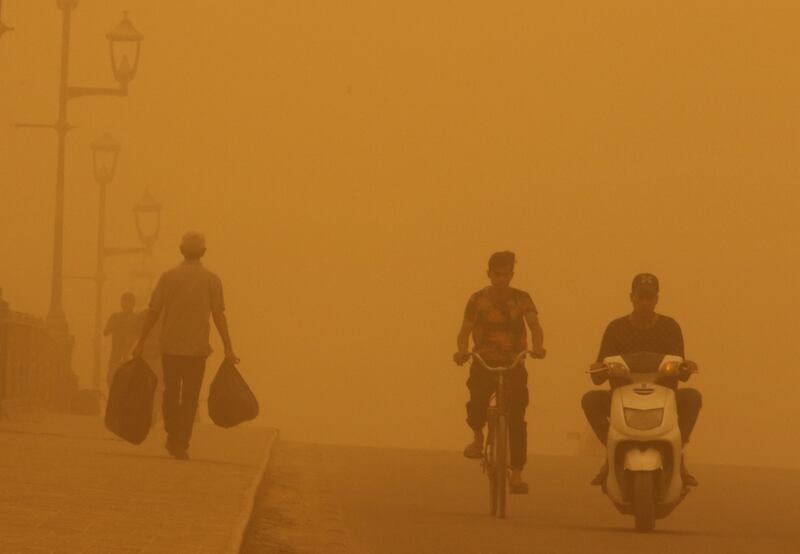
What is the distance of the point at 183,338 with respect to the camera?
65.2 ft

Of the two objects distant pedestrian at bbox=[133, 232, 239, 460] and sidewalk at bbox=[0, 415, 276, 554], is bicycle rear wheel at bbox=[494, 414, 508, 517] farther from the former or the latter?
distant pedestrian at bbox=[133, 232, 239, 460]

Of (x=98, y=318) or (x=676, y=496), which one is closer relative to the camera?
(x=676, y=496)

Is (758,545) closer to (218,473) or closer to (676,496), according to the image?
(676,496)

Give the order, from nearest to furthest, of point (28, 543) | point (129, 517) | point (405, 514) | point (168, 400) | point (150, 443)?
point (28, 543)
point (129, 517)
point (405, 514)
point (168, 400)
point (150, 443)

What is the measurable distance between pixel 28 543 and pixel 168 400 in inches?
345

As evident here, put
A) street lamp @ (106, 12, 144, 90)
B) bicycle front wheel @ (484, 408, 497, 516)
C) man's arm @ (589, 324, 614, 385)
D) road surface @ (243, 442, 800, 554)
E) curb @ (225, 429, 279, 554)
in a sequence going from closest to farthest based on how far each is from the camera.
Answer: curb @ (225, 429, 279, 554), road surface @ (243, 442, 800, 554), man's arm @ (589, 324, 614, 385), bicycle front wheel @ (484, 408, 497, 516), street lamp @ (106, 12, 144, 90)

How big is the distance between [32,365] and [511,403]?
54.9ft

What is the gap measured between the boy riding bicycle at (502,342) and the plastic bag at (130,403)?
3.80 meters

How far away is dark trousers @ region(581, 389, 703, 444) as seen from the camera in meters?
15.4

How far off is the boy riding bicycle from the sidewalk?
154 centimetres

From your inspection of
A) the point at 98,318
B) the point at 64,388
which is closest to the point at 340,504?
the point at 64,388

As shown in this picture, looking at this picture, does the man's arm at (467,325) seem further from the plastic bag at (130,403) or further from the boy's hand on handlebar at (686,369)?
the plastic bag at (130,403)

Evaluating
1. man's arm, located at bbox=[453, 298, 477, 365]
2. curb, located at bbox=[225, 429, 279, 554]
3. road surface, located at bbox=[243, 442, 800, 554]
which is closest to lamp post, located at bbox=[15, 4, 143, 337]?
road surface, located at bbox=[243, 442, 800, 554]

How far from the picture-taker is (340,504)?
1731 centimetres
